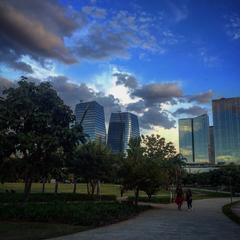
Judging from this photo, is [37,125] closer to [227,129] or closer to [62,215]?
[62,215]

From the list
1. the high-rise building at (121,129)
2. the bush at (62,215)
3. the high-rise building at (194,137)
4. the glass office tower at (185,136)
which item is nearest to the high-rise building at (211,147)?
the high-rise building at (194,137)

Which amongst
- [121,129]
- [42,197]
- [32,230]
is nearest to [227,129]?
[121,129]

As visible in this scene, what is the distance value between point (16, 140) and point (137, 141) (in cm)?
1307

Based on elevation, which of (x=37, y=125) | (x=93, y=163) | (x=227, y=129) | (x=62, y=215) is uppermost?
(x=227, y=129)

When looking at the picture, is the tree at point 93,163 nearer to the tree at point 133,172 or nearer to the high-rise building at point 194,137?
the tree at point 133,172

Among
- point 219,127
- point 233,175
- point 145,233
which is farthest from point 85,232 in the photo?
point 219,127

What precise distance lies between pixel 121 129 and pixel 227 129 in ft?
257

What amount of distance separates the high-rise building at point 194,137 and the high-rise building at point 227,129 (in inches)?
467

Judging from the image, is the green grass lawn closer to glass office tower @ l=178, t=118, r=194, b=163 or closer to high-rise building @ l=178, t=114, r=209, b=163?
high-rise building @ l=178, t=114, r=209, b=163

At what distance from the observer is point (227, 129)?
556 feet

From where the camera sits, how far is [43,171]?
25.1 meters

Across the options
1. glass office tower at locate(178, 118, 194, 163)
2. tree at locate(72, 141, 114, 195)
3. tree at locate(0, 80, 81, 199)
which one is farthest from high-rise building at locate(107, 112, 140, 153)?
glass office tower at locate(178, 118, 194, 163)

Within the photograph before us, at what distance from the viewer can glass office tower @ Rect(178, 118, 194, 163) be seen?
191 m

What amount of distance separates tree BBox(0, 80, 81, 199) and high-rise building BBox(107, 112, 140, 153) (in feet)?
221
